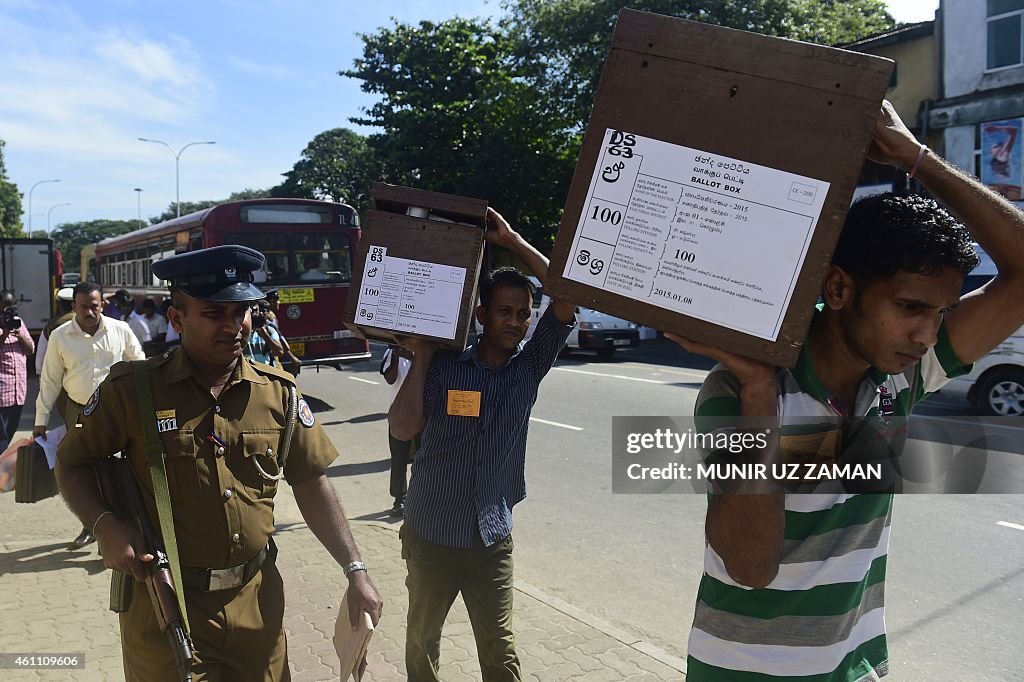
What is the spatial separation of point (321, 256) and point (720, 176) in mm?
12895

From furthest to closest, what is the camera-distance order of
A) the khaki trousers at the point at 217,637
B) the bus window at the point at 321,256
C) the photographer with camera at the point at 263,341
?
the bus window at the point at 321,256, the photographer with camera at the point at 263,341, the khaki trousers at the point at 217,637

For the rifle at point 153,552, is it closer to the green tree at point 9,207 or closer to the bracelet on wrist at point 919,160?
the bracelet on wrist at point 919,160

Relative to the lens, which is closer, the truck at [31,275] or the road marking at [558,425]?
the road marking at [558,425]

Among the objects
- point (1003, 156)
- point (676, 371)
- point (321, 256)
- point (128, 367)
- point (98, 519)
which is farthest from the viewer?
point (1003, 156)

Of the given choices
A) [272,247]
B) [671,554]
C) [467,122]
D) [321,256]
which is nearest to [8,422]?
[671,554]

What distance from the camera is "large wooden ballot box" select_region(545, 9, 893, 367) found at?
4.72ft

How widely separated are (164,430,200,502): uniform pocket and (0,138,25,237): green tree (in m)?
62.7

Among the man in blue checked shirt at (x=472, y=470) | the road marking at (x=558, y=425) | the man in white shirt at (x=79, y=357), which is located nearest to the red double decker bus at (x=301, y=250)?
the road marking at (x=558, y=425)

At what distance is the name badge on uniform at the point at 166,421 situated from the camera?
8.14 feet

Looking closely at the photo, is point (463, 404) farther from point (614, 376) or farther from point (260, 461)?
point (614, 376)

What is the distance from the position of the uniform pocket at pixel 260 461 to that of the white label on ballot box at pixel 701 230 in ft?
4.83

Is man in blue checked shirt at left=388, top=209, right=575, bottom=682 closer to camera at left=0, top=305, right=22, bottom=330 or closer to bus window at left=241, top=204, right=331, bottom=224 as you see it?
camera at left=0, top=305, right=22, bottom=330

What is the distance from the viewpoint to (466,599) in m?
Result: 3.23

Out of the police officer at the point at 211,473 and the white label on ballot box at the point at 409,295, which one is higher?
the white label on ballot box at the point at 409,295
